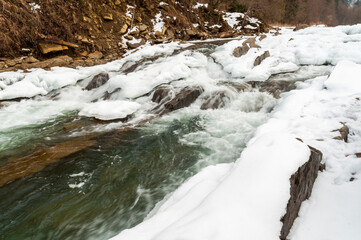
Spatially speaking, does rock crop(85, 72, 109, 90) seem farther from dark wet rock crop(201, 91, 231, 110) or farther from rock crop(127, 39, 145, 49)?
rock crop(127, 39, 145, 49)

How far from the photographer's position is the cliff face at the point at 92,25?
429 inches

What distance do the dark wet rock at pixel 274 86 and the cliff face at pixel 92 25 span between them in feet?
31.2

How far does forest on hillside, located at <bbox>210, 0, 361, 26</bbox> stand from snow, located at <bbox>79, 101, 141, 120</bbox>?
2167 cm

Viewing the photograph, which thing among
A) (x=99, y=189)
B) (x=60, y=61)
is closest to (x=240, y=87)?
(x=99, y=189)

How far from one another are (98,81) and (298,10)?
38529mm

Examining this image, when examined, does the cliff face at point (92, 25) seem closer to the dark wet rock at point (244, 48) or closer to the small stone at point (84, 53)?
the small stone at point (84, 53)

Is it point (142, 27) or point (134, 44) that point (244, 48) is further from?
point (142, 27)

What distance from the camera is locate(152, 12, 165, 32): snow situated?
17.1m

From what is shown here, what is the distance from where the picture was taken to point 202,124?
18.6 ft

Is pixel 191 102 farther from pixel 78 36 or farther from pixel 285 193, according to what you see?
pixel 78 36

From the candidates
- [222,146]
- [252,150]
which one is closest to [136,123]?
[222,146]

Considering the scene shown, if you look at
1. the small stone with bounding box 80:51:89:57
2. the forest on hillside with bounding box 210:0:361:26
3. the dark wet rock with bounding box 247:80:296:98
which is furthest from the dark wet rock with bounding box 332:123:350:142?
the forest on hillside with bounding box 210:0:361:26

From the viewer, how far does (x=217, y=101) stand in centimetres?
662

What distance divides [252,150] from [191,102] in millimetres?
4454
